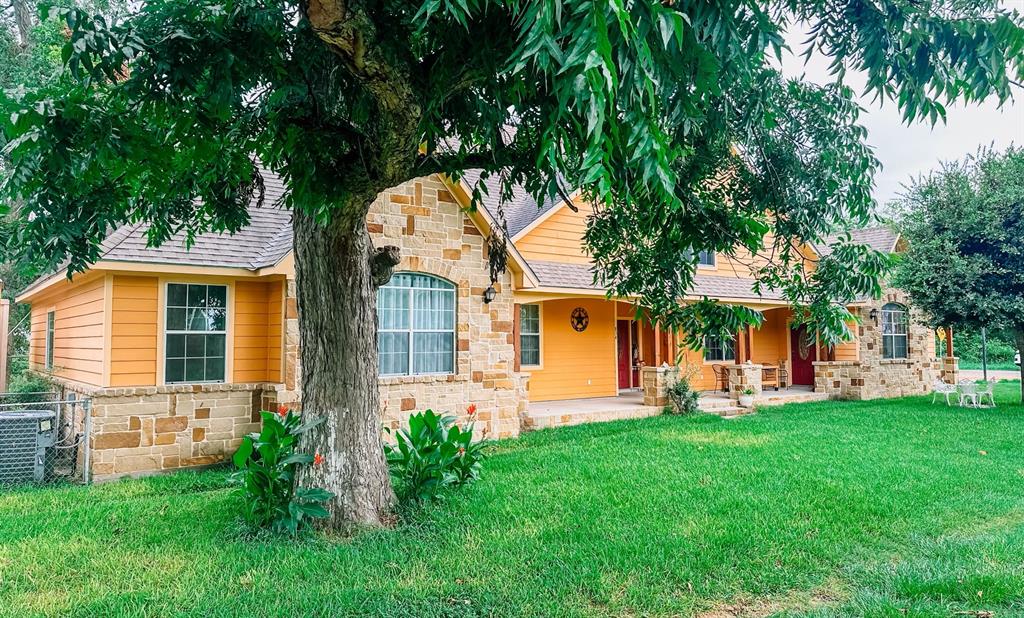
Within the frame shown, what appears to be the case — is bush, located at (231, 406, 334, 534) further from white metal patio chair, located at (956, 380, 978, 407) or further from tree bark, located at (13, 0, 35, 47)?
tree bark, located at (13, 0, 35, 47)

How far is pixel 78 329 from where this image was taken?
10156mm

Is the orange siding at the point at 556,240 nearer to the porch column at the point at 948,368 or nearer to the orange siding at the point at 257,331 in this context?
the orange siding at the point at 257,331

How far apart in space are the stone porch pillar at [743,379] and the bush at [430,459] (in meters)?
10.4

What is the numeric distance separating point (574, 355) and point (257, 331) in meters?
8.20

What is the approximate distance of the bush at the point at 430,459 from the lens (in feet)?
20.3

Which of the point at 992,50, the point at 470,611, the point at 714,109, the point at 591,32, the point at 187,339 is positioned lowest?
the point at 470,611

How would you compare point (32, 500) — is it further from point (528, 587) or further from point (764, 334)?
point (764, 334)

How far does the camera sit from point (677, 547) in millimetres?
5039

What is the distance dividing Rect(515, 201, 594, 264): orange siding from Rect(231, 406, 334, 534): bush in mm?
8315

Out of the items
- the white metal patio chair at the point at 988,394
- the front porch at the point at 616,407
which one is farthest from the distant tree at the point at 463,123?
the white metal patio chair at the point at 988,394

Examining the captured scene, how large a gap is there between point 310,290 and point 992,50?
507 cm

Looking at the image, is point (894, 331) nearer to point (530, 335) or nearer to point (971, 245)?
point (971, 245)

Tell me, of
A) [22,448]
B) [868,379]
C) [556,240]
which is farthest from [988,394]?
[22,448]

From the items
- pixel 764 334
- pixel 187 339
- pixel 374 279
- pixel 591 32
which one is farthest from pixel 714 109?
pixel 764 334
